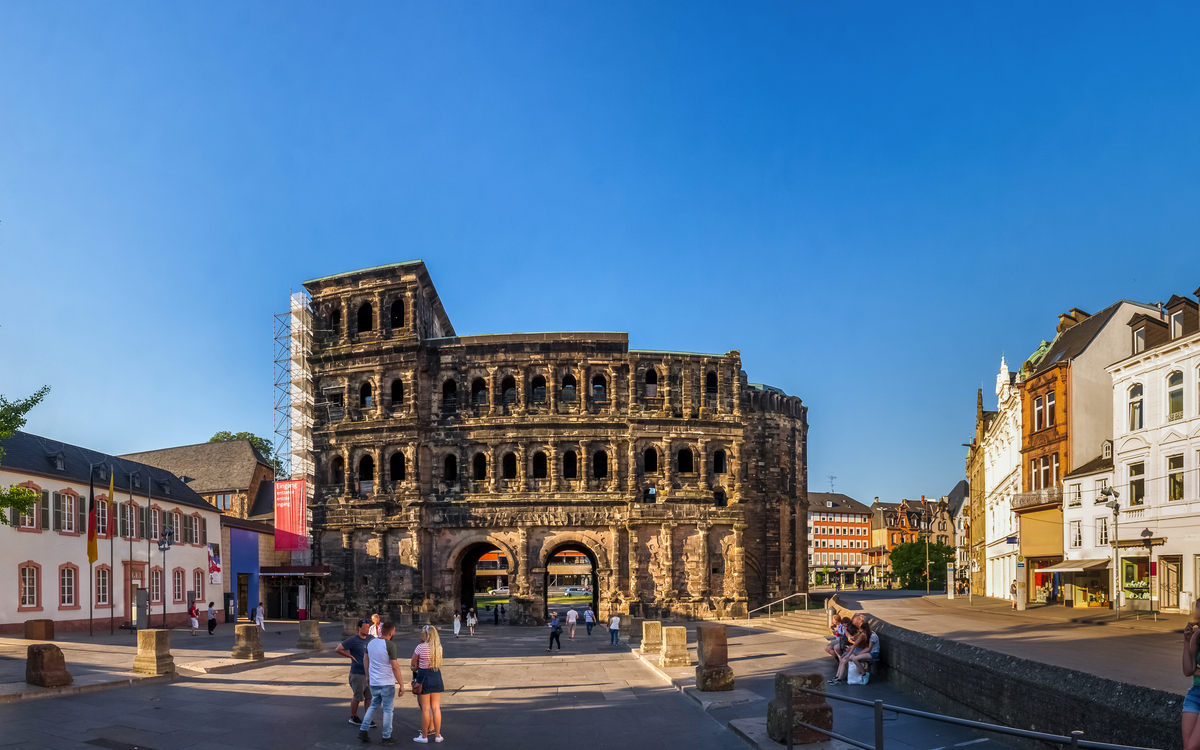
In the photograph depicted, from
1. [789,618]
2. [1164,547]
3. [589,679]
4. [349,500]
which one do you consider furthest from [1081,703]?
[349,500]

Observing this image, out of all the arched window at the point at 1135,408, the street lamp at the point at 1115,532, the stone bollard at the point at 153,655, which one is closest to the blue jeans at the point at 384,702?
the stone bollard at the point at 153,655

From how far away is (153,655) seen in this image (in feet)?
66.1

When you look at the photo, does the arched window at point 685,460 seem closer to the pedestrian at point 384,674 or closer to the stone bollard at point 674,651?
the stone bollard at point 674,651

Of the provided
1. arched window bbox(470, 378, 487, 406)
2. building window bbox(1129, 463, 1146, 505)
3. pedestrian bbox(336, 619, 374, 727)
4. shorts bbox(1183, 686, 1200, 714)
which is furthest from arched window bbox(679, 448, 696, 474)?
shorts bbox(1183, 686, 1200, 714)

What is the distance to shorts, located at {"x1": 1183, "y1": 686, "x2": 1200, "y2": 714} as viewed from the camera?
7.26m

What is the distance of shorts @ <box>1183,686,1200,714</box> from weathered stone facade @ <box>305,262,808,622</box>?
129ft

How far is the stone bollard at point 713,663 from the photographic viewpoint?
1809 cm

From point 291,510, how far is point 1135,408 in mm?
44088

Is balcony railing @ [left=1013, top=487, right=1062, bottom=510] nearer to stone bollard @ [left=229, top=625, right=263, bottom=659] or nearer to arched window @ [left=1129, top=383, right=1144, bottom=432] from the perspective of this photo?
arched window @ [left=1129, top=383, right=1144, bottom=432]

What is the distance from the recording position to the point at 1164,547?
31.8m

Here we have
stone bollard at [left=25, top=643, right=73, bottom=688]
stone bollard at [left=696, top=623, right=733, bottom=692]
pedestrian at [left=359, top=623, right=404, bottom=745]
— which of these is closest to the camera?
pedestrian at [left=359, top=623, right=404, bottom=745]

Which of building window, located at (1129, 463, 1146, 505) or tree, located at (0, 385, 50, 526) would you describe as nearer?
tree, located at (0, 385, 50, 526)

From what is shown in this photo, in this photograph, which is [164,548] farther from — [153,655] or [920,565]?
[920,565]

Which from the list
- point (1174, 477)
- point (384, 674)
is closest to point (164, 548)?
point (384, 674)
